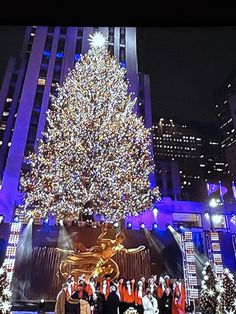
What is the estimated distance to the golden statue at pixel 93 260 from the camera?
11.3 m

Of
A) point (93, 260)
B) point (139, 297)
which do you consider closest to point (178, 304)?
point (139, 297)

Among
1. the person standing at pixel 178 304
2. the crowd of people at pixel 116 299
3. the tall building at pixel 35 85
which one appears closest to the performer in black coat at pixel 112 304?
the crowd of people at pixel 116 299

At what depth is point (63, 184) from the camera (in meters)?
14.6

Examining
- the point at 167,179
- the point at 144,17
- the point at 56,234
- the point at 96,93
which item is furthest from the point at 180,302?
the point at 167,179

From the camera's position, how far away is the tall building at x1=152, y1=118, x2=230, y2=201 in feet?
129

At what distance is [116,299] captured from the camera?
708 cm

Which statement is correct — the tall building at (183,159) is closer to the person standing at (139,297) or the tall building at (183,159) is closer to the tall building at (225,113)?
the tall building at (225,113)

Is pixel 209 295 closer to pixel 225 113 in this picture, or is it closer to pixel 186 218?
pixel 186 218

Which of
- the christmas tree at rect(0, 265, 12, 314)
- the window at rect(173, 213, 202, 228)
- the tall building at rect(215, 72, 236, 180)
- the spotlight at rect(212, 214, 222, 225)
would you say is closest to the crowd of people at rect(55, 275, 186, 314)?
the christmas tree at rect(0, 265, 12, 314)

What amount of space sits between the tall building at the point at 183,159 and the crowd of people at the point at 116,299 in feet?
92.6

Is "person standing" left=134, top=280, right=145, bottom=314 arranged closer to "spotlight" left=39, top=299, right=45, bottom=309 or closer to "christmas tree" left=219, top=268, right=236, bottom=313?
"christmas tree" left=219, top=268, right=236, bottom=313

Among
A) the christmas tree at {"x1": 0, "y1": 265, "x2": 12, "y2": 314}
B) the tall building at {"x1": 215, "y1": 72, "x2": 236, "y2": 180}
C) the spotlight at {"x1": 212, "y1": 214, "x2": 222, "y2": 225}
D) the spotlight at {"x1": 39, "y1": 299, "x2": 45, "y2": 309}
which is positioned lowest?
the spotlight at {"x1": 39, "y1": 299, "x2": 45, "y2": 309}

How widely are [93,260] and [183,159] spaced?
3884 cm

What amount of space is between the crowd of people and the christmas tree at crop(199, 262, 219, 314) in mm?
623
